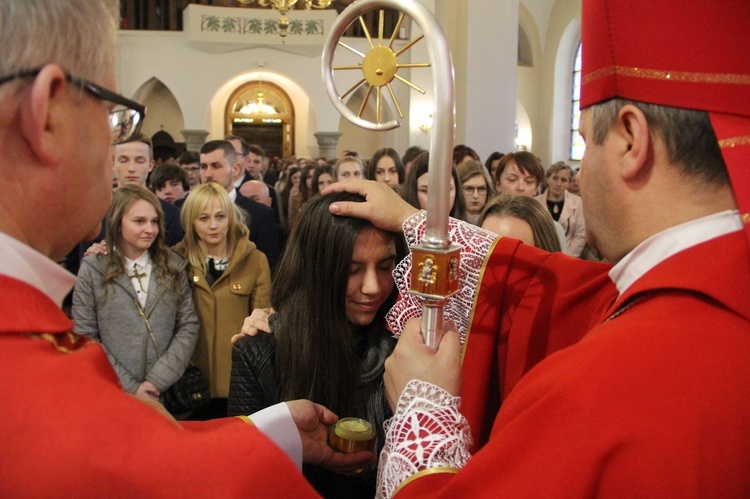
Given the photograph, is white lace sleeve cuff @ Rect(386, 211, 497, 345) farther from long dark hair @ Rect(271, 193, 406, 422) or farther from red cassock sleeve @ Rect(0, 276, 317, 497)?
red cassock sleeve @ Rect(0, 276, 317, 497)

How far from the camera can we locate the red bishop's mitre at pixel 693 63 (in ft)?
3.33

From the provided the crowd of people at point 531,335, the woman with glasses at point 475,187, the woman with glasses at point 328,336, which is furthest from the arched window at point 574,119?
the crowd of people at point 531,335

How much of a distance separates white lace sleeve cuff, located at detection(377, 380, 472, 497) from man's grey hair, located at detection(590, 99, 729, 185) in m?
0.56

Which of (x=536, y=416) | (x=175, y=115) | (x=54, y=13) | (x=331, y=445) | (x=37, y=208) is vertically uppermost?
(x=175, y=115)

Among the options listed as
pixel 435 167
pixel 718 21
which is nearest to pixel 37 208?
pixel 435 167

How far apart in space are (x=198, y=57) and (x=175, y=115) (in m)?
3.04

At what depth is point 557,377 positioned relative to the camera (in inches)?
39.5

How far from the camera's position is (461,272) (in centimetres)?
173

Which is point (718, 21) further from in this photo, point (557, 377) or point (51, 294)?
point (51, 294)

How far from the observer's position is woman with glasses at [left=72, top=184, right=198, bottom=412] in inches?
128

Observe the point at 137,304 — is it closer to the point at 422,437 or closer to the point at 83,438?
the point at 422,437

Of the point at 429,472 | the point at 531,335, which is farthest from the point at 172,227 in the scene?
the point at 429,472

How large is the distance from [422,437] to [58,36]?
2.76 feet

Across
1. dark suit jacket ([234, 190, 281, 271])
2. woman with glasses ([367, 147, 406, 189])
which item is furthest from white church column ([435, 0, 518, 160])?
dark suit jacket ([234, 190, 281, 271])
